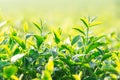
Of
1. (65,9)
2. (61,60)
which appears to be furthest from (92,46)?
(65,9)

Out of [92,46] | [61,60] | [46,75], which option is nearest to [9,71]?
[46,75]

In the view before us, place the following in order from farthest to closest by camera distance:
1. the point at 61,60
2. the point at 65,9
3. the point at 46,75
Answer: the point at 65,9, the point at 61,60, the point at 46,75

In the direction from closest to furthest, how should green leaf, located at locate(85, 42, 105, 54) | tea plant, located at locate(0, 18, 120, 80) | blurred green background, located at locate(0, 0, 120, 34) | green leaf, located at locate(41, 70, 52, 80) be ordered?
green leaf, located at locate(41, 70, 52, 80) < tea plant, located at locate(0, 18, 120, 80) < green leaf, located at locate(85, 42, 105, 54) < blurred green background, located at locate(0, 0, 120, 34)

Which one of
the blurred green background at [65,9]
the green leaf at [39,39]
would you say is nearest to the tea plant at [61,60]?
the green leaf at [39,39]

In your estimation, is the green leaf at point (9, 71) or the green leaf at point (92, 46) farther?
the green leaf at point (92, 46)

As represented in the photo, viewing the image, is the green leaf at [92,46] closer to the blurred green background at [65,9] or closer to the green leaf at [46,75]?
the green leaf at [46,75]

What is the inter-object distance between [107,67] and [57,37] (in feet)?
1.07

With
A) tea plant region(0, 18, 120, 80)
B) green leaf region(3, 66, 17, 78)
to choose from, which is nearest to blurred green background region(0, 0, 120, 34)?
tea plant region(0, 18, 120, 80)

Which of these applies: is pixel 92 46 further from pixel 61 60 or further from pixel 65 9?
pixel 65 9

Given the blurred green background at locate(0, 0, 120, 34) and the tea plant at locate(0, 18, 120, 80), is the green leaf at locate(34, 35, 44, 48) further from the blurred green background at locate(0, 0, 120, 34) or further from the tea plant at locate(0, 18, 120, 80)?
the blurred green background at locate(0, 0, 120, 34)

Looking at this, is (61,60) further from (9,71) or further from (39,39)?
(9,71)

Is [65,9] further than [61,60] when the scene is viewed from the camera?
Yes

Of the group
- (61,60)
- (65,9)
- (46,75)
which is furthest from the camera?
(65,9)

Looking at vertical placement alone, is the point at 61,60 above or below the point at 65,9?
below
